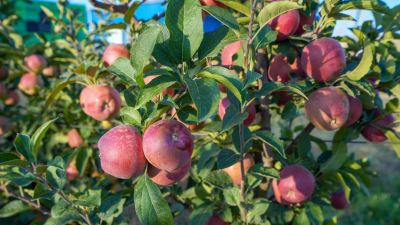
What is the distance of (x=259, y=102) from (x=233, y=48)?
20 centimetres

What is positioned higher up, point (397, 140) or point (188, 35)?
point (188, 35)

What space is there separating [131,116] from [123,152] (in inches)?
3.3

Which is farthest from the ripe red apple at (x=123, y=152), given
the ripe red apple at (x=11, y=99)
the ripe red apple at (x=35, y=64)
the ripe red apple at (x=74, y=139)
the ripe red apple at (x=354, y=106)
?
the ripe red apple at (x=11, y=99)

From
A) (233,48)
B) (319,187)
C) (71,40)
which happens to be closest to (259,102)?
(233,48)

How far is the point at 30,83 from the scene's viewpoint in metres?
1.72

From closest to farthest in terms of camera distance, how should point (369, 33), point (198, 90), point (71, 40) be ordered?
point (198, 90)
point (369, 33)
point (71, 40)

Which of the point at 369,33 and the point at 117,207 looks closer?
the point at 117,207

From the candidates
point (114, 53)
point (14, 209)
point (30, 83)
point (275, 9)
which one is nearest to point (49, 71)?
point (30, 83)

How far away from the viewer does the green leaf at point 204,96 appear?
50 cm

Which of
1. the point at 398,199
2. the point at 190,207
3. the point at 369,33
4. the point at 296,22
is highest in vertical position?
the point at 296,22

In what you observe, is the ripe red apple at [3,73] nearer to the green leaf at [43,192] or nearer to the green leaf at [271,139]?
the green leaf at [43,192]

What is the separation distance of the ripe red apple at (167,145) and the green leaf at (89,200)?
33 cm

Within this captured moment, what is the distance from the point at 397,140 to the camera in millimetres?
1094

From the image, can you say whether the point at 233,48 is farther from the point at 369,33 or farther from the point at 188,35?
the point at 369,33
